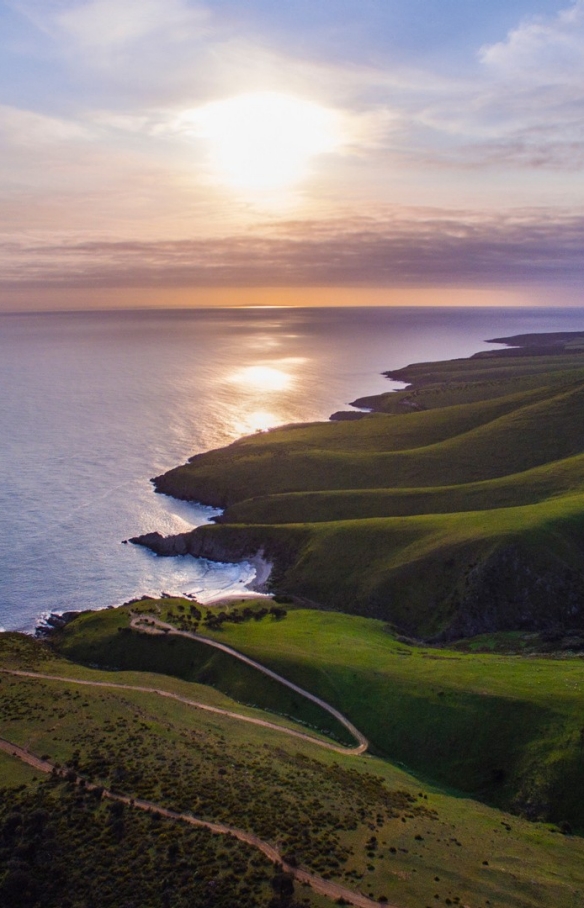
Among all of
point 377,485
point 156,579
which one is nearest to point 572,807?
point 156,579

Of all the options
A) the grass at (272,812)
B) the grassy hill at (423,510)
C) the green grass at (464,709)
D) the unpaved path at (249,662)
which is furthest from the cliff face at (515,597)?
the grass at (272,812)

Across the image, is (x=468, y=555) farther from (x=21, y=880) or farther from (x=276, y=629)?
(x=21, y=880)

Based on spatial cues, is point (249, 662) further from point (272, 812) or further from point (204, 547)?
point (204, 547)

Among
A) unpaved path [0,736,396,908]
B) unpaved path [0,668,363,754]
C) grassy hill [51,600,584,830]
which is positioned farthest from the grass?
grassy hill [51,600,584,830]

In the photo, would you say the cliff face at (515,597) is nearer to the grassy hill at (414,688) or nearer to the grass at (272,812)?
the grassy hill at (414,688)

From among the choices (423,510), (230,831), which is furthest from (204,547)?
(230,831)
